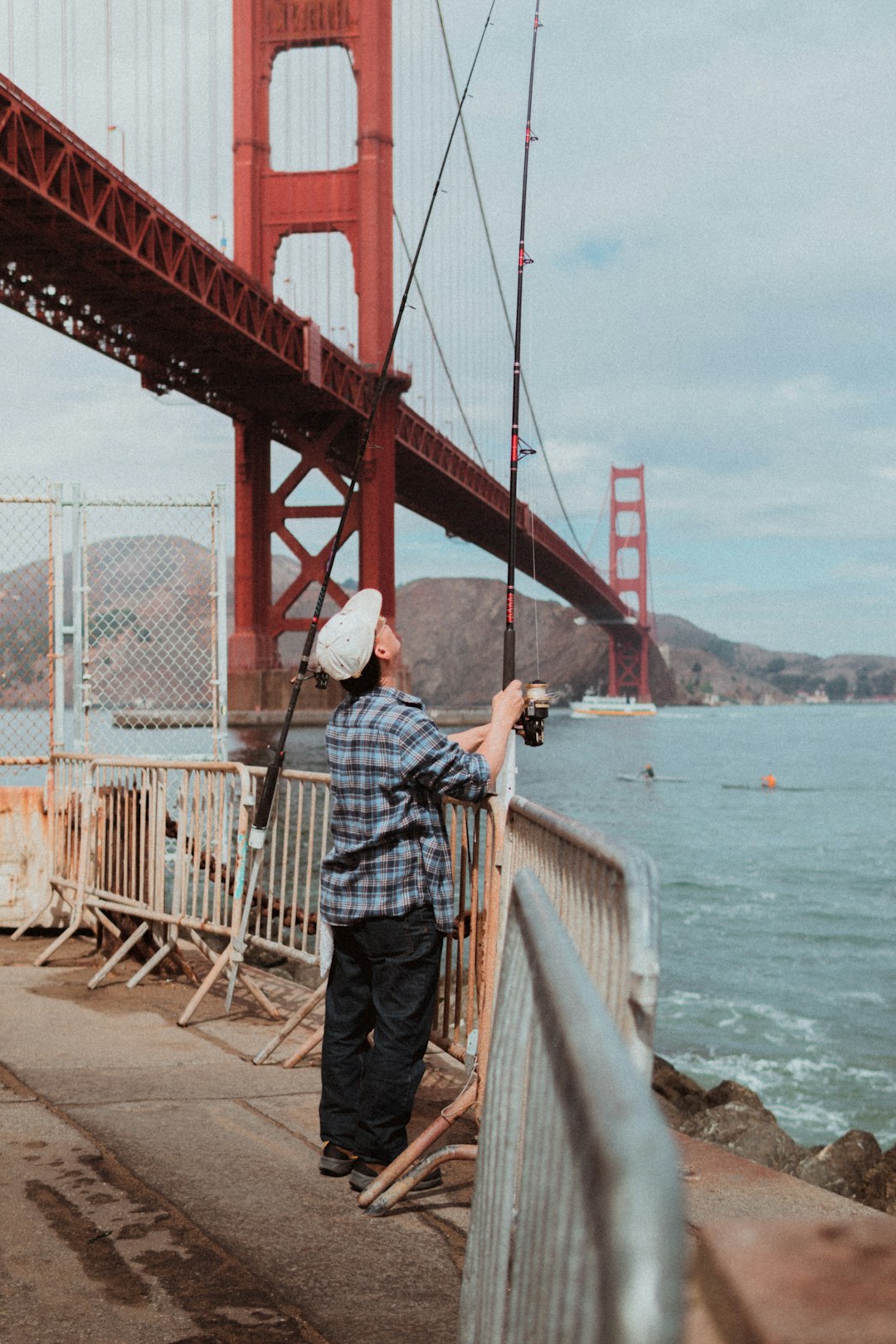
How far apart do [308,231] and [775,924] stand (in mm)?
27169

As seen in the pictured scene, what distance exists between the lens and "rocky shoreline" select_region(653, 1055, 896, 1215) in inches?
266

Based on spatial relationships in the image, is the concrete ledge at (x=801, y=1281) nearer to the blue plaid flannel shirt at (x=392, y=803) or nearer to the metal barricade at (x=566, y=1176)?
the metal barricade at (x=566, y=1176)

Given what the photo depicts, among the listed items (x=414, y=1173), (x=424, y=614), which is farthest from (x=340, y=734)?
(x=424, y=614)

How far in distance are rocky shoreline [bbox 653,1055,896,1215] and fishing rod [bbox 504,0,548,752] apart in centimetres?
A: 288

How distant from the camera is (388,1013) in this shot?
3.29m

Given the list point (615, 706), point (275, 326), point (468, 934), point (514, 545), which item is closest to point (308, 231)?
point (275, 326)

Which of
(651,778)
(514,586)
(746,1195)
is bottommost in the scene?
(651,778)

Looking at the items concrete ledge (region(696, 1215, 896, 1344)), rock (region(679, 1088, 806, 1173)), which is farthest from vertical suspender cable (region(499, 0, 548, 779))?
rock (region(679, 1088, 806, 1173))

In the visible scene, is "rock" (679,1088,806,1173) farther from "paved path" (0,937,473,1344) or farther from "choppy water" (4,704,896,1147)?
"paved path" (0,937,473,1344)

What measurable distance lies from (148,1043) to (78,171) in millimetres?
22163

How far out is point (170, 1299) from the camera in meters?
2.57

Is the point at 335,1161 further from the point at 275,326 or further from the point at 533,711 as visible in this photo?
the point at 275,326

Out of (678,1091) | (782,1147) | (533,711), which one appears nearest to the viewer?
(533,711)

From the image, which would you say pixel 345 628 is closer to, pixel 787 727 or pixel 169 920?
pixel 169 920
